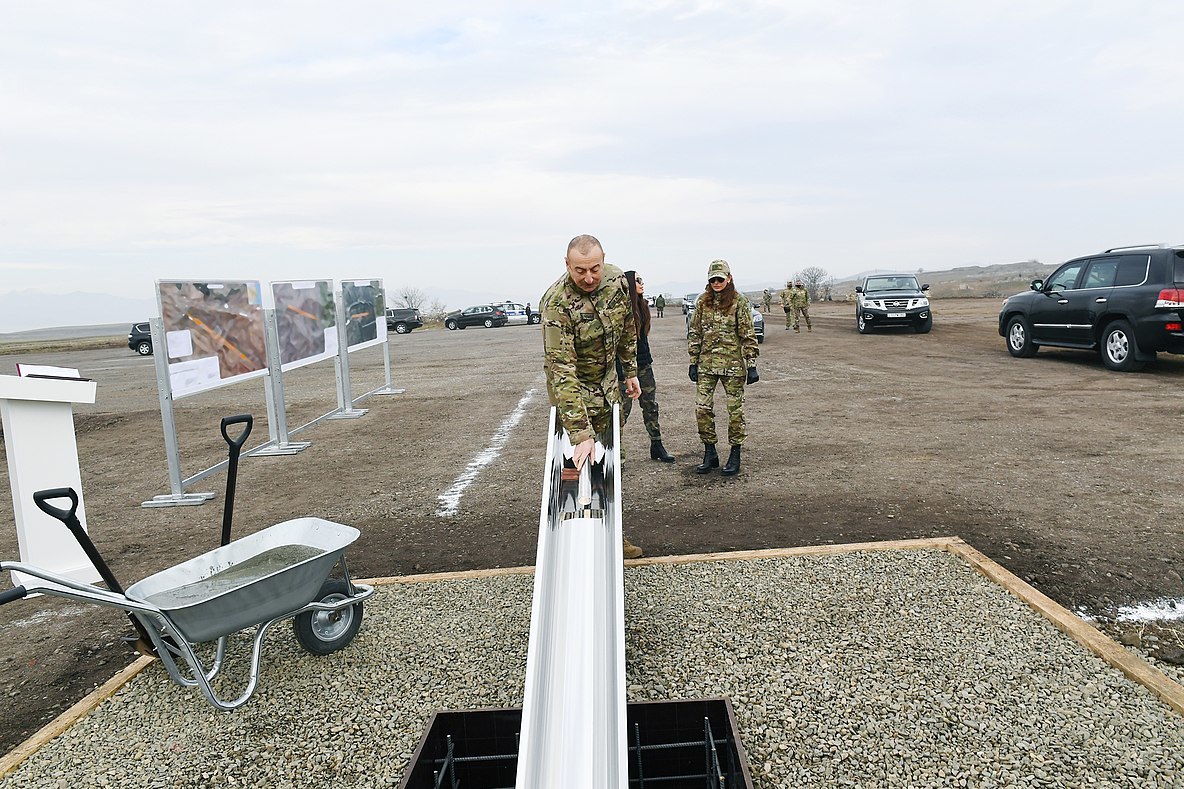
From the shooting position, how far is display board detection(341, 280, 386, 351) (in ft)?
39.6

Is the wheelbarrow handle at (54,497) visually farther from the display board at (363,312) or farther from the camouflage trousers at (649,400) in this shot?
the display board at (363,312)

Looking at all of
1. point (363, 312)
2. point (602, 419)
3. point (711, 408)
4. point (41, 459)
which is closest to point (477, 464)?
point (711, 408)

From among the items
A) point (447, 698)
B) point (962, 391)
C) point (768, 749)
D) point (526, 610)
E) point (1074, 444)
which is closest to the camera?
point (768, 749)

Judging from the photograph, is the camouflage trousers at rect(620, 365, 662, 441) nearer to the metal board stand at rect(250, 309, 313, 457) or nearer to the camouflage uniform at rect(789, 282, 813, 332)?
the metal board stand at rect(250, 309, 313, 457)

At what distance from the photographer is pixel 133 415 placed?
12836 millimetres

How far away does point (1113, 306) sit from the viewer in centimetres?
1163

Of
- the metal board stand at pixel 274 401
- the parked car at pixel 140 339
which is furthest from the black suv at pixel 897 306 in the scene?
the parked car at pixel 140 339

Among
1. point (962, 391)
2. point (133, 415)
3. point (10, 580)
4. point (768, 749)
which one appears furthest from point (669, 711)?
point (133, 415)

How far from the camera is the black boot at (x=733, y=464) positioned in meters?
6.80

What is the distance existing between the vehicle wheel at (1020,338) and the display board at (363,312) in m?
11.8

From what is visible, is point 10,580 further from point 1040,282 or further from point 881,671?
point 1040,282

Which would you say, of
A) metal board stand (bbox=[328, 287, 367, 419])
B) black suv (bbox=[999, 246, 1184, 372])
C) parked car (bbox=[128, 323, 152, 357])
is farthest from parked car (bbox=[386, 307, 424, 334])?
black suv (bbox=[999, 246, 1184, 372])

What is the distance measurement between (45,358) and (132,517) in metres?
30.9

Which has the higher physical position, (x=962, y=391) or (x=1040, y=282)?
(x=1040, y=282)
